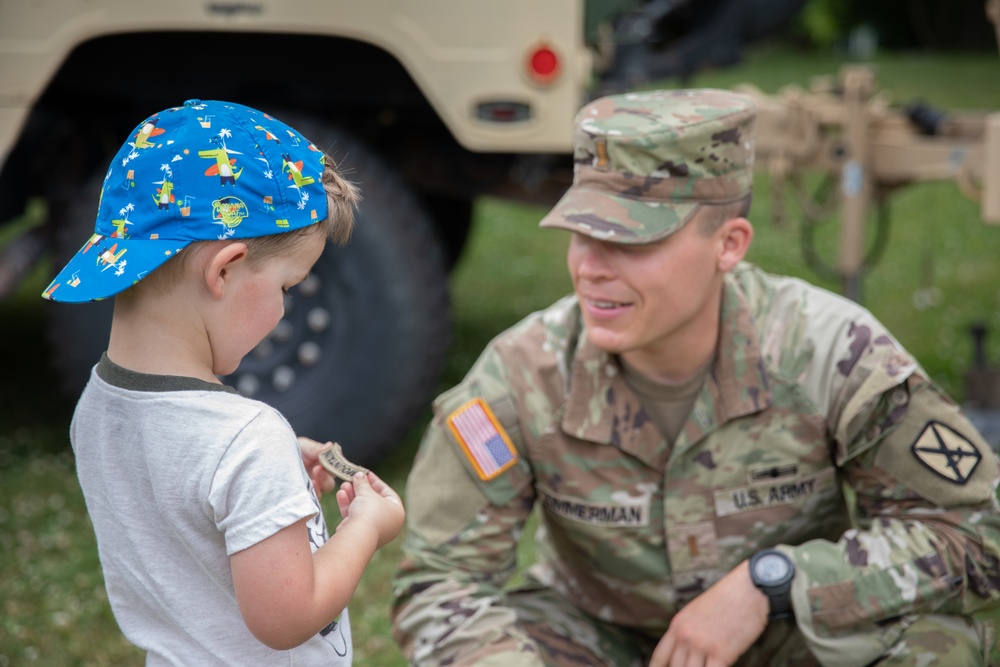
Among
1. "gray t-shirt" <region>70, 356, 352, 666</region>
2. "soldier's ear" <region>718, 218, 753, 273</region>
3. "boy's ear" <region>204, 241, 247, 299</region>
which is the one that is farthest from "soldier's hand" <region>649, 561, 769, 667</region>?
"boy's ear" <region>204, 241, 247, 299</region>

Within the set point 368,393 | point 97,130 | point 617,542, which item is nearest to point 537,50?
point 368,393

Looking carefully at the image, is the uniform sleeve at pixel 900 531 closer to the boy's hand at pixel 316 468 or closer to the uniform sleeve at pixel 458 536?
the uniform sleeve at pixel 458 536

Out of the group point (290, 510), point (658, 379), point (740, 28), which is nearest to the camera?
point (290, 510)

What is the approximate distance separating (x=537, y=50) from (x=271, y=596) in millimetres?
2657

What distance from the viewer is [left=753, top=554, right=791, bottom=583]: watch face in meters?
2.18

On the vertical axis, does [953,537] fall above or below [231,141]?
below

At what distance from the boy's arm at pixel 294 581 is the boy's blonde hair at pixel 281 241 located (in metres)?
0.32

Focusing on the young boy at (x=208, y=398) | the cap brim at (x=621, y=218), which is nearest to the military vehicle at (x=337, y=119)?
the cap brim at (x=621, y=218)

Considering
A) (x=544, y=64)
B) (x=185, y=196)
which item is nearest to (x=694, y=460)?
(x=185, y=196)

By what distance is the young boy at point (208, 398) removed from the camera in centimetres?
144

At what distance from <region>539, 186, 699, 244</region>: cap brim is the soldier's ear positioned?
0.08 meters

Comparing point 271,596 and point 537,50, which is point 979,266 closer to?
point 537,50

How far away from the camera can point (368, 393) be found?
3988 mm

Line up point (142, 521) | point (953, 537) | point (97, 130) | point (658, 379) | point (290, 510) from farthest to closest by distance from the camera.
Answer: point (97, 130) → point (658, 379) → point (953, 537) → point (142, 521) → point (290, 510)
